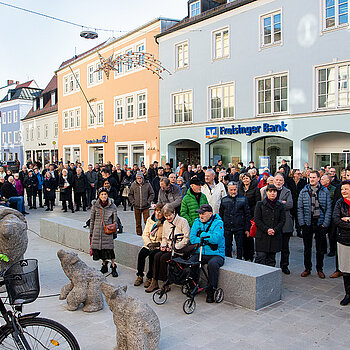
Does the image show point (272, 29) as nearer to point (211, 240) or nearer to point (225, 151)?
point (225, 151)

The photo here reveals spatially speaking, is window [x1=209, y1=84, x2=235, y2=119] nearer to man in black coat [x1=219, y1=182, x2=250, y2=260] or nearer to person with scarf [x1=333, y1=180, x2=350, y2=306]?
man in black coat [x1=219, y1=182, x2=250, y2=260]

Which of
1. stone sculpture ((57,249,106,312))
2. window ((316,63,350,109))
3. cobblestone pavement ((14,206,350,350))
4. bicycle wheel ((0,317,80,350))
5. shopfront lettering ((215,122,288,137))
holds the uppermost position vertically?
window ((316,63,350,109))

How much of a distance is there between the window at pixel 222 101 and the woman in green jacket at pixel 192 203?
13.8m

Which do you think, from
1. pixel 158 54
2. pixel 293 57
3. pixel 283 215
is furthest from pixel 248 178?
pixel 158 54

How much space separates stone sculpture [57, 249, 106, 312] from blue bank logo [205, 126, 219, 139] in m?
16.4

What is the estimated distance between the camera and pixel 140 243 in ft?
27.1

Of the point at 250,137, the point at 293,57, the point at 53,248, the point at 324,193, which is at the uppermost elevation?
the point at 293,57

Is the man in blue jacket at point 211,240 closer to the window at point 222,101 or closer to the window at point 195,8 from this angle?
the window at point 222,101

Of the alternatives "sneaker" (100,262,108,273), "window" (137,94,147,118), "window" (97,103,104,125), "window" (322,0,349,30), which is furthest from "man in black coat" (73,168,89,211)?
"window" (97,103,104,125)

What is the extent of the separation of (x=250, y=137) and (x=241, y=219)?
1287cm

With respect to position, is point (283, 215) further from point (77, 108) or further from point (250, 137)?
point (77, 108)

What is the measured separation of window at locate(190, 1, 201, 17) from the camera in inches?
926

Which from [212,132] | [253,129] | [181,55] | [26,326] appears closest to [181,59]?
[181,55]

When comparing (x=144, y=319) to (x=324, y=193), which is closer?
(x=144, y=319)
